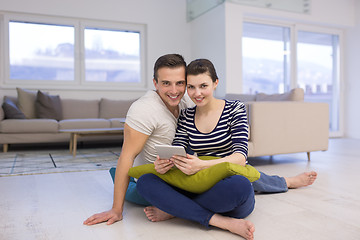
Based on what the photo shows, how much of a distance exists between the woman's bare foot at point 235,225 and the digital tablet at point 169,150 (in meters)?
0.35

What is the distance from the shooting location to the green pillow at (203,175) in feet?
4.64

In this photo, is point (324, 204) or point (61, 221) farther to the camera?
point (324, 204)

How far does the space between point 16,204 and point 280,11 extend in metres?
5.21

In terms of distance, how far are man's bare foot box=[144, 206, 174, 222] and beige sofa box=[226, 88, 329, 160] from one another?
64.3 inches

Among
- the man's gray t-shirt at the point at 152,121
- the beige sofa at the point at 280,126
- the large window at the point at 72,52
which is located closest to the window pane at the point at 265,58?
the beige sofa at the point at 280,126

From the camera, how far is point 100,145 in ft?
17.5

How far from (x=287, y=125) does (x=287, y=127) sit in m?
A: 0.02

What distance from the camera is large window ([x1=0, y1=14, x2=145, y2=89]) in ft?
18.2

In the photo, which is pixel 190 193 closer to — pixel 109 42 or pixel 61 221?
pixel 61 221

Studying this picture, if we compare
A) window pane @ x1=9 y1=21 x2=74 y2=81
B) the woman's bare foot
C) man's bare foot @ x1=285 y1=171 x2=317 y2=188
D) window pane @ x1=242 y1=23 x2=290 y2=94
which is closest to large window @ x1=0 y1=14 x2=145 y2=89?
window pane @ x1=9 y1=21 x2=74 y2=81

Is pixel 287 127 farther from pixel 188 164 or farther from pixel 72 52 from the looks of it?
pixel 72 52

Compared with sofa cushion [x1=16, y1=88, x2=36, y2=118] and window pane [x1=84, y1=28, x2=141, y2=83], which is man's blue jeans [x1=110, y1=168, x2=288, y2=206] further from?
window pane [x1=84, y1=28, x2=141, y2=83]

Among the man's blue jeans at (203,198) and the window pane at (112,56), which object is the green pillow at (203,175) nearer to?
the man's blue jeans at (203,198)

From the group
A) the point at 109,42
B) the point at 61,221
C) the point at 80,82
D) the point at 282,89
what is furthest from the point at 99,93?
the point at 61,221
